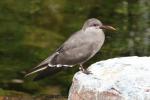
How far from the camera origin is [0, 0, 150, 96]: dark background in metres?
9.16

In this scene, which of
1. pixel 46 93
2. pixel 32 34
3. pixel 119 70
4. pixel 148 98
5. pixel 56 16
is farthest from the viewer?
pixel 56 16

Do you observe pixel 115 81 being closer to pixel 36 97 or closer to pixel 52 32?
pixel 36 97

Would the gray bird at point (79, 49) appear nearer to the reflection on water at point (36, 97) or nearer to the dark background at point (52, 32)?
the reflection on water at point (36, 97)

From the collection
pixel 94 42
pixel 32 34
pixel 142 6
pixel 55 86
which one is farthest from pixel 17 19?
pixel 94 42

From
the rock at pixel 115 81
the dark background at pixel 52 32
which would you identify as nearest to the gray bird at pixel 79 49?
the rock at pixel 115 81

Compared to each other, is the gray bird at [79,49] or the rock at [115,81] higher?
the gray bird at [79,49]

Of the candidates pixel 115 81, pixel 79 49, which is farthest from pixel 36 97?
pixel 115 81

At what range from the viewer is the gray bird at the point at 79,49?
6352 millimetres

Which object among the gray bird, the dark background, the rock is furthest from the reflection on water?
the rock

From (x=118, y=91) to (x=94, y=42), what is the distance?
3.67 feet

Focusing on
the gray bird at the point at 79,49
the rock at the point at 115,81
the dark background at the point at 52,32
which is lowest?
the rock at the point at 115,81

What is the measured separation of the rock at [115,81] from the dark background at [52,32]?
3.09 metres

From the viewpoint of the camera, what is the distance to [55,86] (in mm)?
9117

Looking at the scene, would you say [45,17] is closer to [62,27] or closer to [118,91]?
[62,27]
